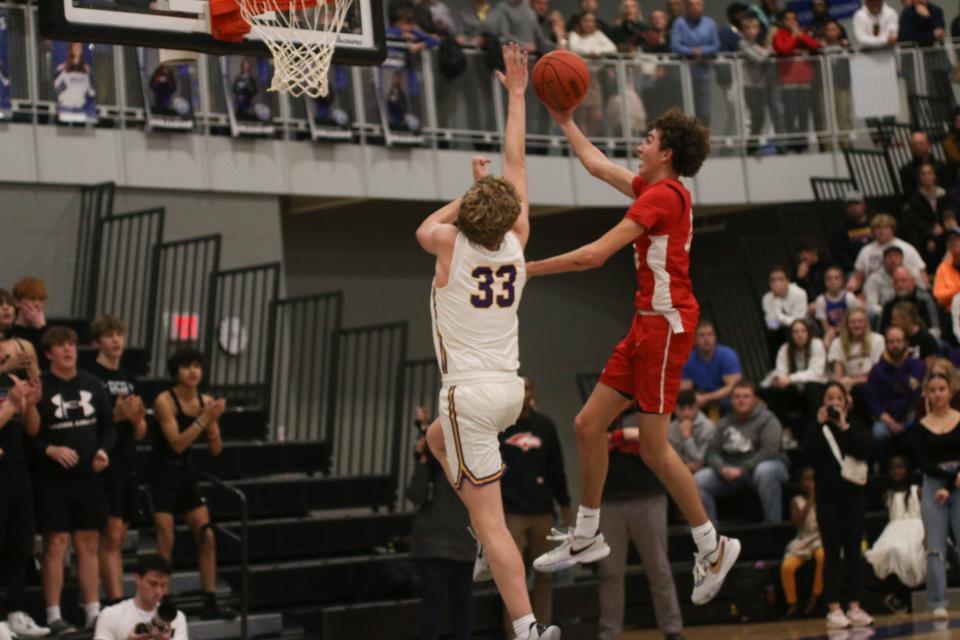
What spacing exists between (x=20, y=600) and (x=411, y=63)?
795 centimetres

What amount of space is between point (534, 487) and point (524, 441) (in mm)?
356

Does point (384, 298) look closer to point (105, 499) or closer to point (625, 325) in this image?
point (625, 325)

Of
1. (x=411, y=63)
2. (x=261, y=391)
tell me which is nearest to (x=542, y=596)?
(x=261, y=391)

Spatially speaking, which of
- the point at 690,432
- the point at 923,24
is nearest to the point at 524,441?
the point at 690,432

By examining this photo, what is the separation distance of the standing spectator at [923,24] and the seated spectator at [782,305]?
4.41 meters

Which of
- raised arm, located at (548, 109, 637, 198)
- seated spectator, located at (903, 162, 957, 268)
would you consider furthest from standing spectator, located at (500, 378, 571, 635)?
seated spectator, located at (903, 162, 957, 268)

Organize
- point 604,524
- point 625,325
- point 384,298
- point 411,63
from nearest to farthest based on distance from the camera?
point 604,524 < point 411,63 < point 384,298 < point 625,325

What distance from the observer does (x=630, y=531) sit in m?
11.4

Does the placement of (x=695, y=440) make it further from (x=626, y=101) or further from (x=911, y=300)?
(x=626, y=101)

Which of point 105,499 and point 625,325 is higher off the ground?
point 625,325

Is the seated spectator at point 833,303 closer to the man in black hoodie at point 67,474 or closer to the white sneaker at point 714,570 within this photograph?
the man in black hoodie at point 67,474

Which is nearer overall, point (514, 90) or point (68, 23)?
point (514, 90)

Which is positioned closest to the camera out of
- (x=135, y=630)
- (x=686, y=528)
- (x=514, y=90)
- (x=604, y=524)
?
(x=514, y=90)

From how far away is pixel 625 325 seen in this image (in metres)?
21.0
